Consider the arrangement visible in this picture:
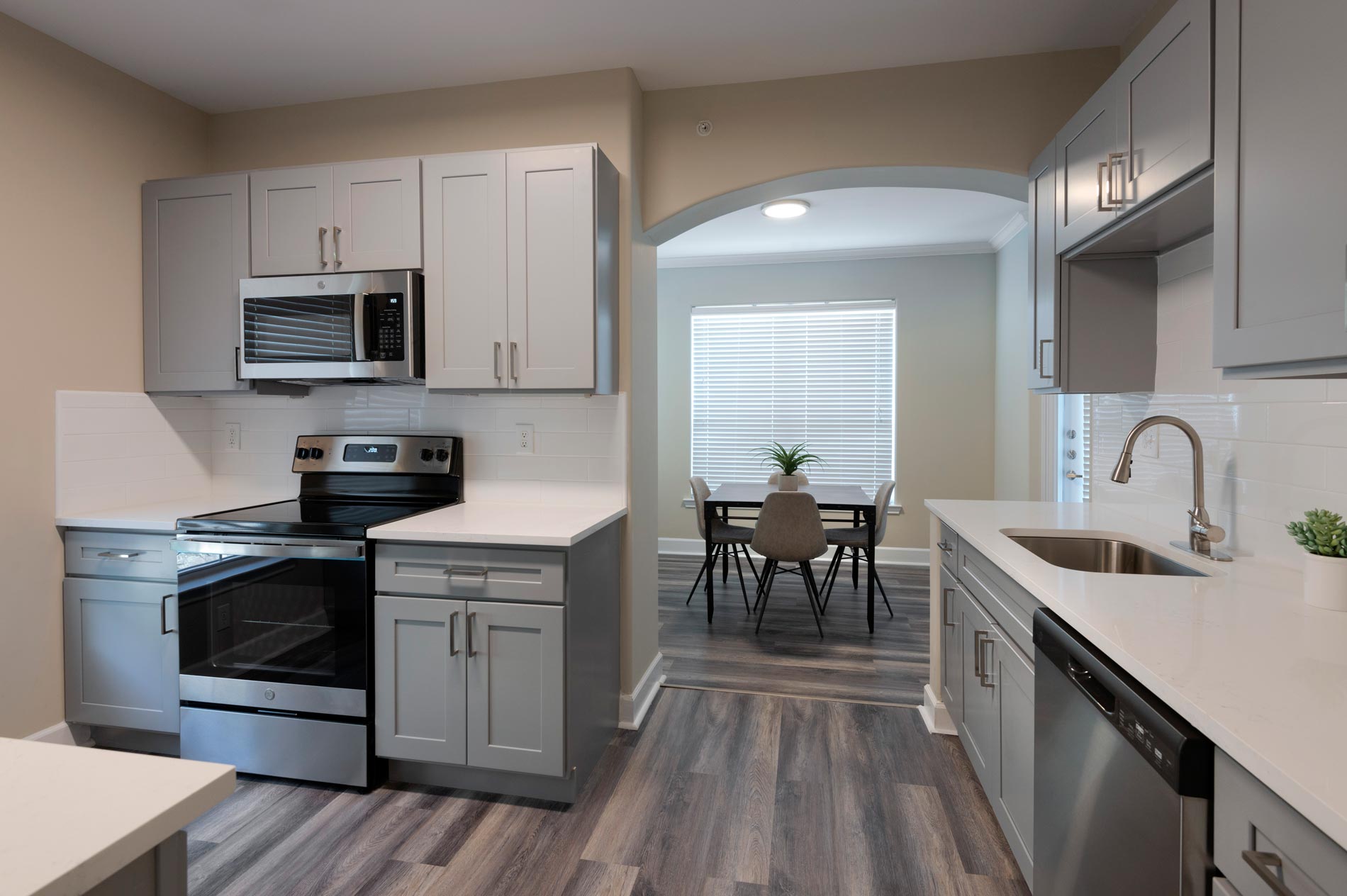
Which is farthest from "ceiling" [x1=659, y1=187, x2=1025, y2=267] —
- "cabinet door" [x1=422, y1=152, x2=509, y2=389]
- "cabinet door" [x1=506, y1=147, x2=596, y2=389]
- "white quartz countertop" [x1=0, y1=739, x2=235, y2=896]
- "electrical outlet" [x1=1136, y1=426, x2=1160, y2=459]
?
"white quartz countertop" [x1=0, y1=739, x2=235, y2=896]

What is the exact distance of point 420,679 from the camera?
2287mm

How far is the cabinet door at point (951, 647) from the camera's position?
2414 millimetres

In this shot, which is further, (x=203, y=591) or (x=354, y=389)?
(x=354, y=389)

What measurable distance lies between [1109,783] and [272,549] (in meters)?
2.39

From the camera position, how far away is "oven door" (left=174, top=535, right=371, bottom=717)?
2.30 meters

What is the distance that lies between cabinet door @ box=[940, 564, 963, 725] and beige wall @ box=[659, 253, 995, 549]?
121 inches

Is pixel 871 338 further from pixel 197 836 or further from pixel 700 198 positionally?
pixel 197 836

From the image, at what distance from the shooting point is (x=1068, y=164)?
2238 millimetres

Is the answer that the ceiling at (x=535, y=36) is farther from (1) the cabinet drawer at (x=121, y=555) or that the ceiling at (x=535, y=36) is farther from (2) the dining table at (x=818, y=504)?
(2) the dining table at (x=818, y=504)

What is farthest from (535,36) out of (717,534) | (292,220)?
(717,534)

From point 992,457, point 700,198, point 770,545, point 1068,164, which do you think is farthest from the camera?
point 992,457

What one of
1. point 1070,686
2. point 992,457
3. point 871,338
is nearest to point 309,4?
point 1070,686

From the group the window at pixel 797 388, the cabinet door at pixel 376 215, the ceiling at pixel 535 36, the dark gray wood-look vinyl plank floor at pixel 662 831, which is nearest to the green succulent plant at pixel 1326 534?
the dark gray wood-look vinyl plank floor at pixel 662 831

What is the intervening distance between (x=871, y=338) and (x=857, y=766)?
3.99 meters
